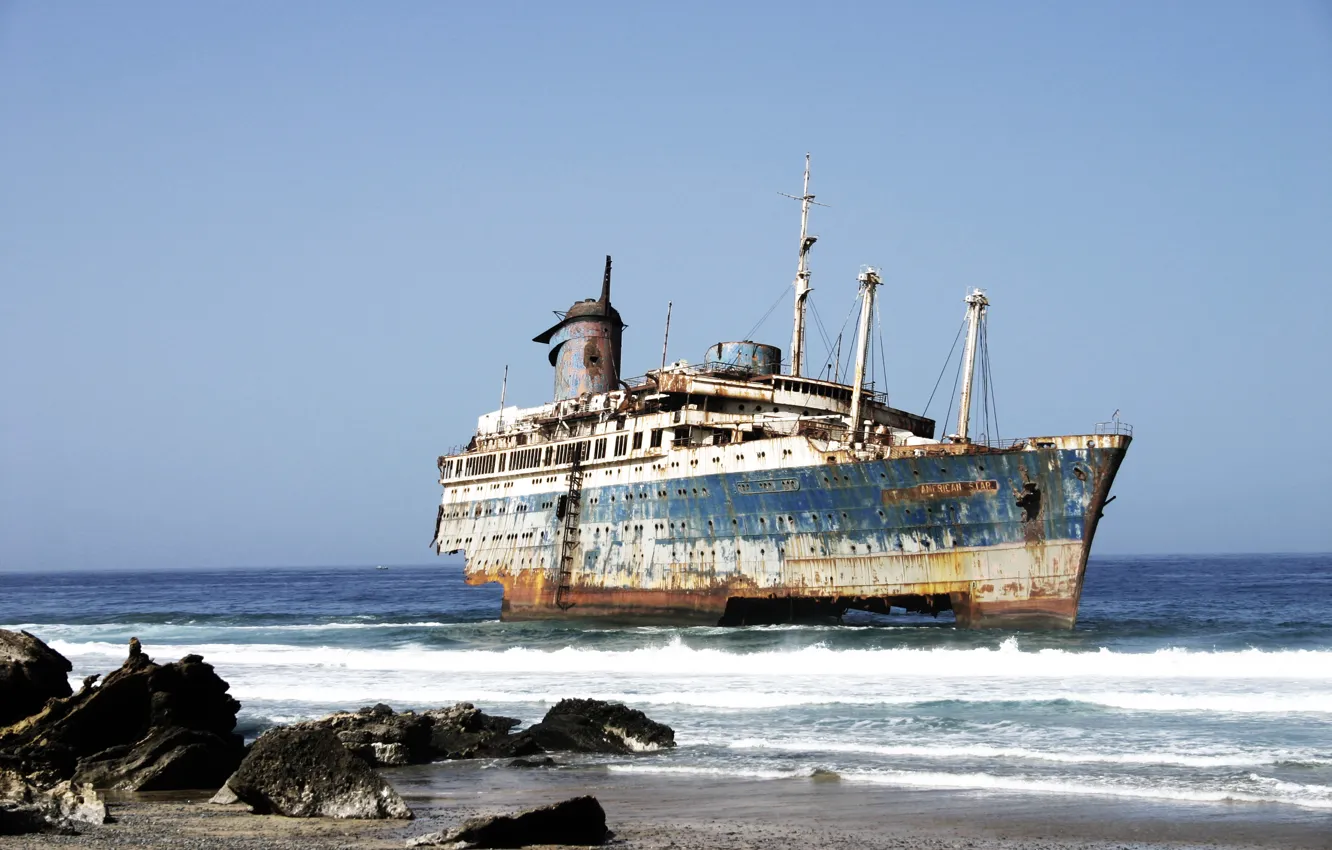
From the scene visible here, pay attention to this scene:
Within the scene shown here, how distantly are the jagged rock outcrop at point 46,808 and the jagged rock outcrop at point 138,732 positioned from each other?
2027mm

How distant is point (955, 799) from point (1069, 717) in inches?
272

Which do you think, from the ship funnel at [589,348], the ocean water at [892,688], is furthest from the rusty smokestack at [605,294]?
the ocean water at [892,688]

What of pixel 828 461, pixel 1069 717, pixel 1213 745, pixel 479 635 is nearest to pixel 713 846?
pixel 1213 745

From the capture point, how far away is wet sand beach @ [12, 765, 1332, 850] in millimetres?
9523

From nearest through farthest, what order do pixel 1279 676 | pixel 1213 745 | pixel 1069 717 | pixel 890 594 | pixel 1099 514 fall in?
pixel 1213 745
pixel 1069 717
pixel 1279 676
pixel 1099 514
pixel 890 594

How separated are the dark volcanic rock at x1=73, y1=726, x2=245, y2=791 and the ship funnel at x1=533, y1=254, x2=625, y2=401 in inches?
1128

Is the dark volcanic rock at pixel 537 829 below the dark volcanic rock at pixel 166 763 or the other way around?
the other way around

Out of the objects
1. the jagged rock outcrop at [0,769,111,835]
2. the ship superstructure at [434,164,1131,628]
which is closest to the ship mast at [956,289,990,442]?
the ship superstructure at [434,164,1131,628]

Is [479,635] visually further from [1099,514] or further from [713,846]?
[713,846]

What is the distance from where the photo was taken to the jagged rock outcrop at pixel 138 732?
42.2ft

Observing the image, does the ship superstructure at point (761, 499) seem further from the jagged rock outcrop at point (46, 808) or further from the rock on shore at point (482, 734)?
the jagged rock outcrop at point (46, 808)

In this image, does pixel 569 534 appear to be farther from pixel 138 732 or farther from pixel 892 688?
pixel 138 732

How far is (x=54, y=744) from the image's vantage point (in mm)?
A: 13648

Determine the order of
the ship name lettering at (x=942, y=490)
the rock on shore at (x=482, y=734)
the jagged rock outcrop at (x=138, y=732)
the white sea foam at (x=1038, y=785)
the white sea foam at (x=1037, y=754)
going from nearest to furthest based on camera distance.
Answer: the white sea foam at (x=1038, y=785), the jagged rock outcrop at (x=138, y=732), the white sea foam at (x=1037, y=754), the rock on shore at (x=482, y=734), the ship name lettering at (x=942, y=490)
